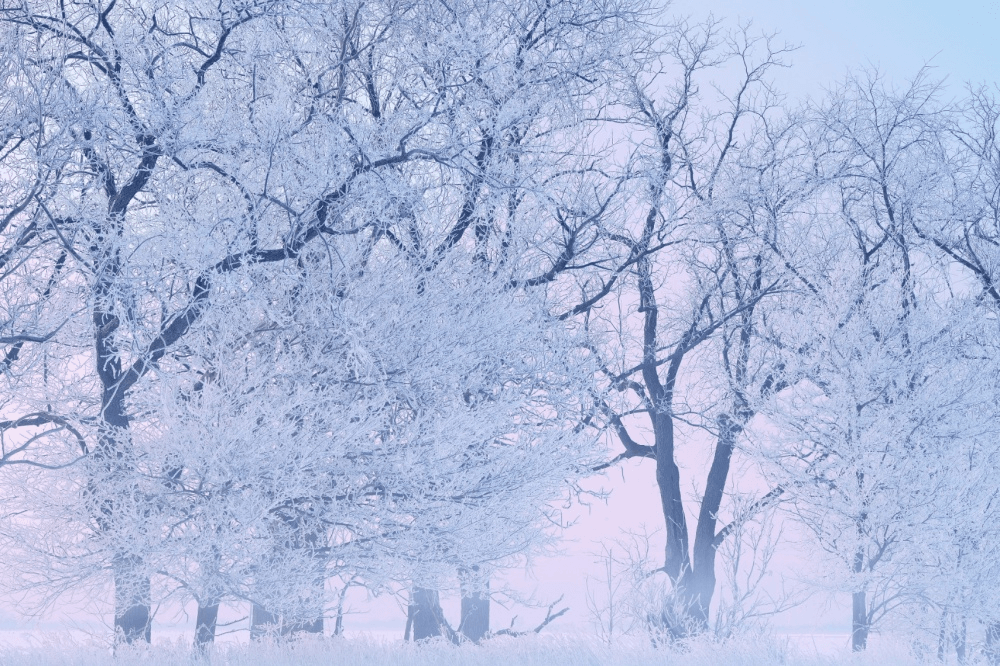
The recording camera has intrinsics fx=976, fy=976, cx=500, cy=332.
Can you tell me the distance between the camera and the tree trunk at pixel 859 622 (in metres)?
15.6

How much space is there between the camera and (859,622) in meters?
15.9

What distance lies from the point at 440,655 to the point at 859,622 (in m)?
8.09

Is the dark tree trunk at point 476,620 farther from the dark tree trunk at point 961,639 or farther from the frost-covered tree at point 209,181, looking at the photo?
the dark tree trunk at point 961,639

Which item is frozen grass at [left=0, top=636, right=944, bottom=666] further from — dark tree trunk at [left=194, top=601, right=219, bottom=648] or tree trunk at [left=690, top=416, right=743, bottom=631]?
tree trunk at [left=690, top=416, right=743, bottom=631]

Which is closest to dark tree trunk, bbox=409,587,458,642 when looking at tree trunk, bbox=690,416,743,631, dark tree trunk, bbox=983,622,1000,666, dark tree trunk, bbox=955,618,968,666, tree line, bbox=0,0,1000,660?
tree line, bbox=0,0,1000,660

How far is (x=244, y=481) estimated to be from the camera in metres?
9.84

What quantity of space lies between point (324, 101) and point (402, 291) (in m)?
2.58

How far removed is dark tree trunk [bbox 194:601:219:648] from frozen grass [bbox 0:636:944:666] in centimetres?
39

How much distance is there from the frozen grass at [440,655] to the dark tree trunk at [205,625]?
392 millimetres

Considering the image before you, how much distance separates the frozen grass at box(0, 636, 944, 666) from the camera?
415 inches

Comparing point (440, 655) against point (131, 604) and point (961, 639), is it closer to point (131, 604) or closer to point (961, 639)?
point (131, 604)

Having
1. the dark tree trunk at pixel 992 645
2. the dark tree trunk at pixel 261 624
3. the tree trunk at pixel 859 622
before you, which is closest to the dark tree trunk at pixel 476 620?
the dark tree trunk at pixel 261 624

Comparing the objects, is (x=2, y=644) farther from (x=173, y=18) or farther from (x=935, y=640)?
(x=935, y=640)

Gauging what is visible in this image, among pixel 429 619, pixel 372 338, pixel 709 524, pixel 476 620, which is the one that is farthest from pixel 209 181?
pixel 709 524
